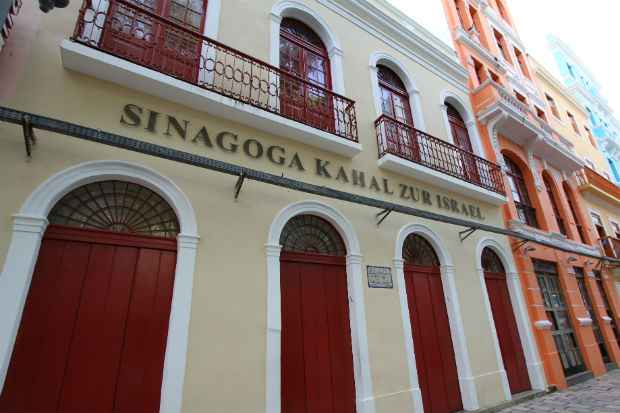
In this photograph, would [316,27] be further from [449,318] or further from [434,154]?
[449,318]

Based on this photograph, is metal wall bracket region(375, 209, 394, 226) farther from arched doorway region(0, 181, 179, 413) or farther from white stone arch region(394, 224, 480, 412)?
arched doorway region(0, 181, 179, 413)

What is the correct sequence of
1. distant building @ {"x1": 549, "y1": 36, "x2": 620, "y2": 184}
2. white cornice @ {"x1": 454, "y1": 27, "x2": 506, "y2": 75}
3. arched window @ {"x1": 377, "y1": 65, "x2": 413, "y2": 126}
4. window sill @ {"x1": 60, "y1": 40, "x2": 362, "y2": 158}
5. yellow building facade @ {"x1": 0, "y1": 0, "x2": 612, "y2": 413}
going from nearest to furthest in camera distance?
yellow building facade @ {"x1": 0, "y1": 0, "x2": 612, "y2": 413}, window sill @ {"x1": 60, "y1": 40, "x2": 362, "y2": 158}, arched window @ {"x1": 377, "y1": 65, "x2": 413, "y2": 126}, white cornice @ {"x1": 454, "y1": 27, "x2": 506, "y2": 75}, distant building @ {"x1": 549, "y1": 36, "x2": 620, "y2": 184}

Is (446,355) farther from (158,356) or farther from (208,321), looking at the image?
(158,356)

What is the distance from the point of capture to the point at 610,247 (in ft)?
36.7

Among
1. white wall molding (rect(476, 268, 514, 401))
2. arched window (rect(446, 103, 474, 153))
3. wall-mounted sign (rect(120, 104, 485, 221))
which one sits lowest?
white wall molding (rect(476, 268, 514, 401))

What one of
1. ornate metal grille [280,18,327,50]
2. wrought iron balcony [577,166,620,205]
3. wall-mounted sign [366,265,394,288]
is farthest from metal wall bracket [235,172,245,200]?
wrought iron balcony [577,166,620,205]

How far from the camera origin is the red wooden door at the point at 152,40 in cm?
402

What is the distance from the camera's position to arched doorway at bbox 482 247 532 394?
21.2ft

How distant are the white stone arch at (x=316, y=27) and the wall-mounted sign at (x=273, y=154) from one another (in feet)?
5.88

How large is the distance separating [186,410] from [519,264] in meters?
7.50

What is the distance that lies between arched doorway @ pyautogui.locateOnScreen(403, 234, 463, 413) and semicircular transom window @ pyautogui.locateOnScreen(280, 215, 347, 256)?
149 cm

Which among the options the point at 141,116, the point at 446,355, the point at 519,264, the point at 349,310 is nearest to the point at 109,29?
the point at 141,116

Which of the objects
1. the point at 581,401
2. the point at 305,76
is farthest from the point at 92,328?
the point at 581,401

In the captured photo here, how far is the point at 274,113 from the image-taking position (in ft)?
15.4
